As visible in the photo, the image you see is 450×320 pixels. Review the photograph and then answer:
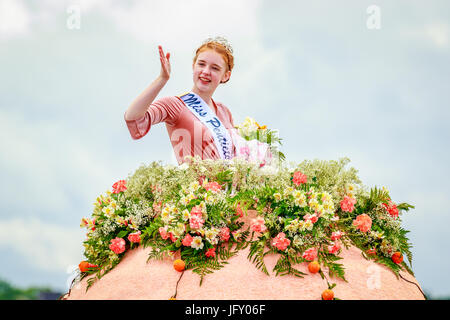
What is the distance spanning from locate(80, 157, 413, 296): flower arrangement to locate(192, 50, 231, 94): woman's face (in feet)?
3.40

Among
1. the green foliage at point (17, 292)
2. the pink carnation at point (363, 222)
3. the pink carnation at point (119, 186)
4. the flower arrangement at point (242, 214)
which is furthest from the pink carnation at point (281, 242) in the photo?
the green foliage at point (17, 292)

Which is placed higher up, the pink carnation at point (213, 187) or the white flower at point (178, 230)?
the pink carnation at point (213, 187)

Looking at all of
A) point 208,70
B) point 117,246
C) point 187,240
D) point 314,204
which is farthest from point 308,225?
point 208,70

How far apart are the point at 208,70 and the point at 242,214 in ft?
6.16

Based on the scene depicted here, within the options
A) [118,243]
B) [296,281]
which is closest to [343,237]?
[296,281]

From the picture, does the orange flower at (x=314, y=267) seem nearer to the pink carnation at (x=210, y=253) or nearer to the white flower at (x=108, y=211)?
the pink carnation at (x=210, y=253)

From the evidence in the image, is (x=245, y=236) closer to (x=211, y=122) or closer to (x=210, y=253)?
(x=210, y=253)

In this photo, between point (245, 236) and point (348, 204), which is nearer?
point (245, 236)

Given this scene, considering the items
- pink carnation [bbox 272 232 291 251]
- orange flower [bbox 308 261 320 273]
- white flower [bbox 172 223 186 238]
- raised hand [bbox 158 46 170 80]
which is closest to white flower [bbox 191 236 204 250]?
white flower [bbox 172 223 186 238]

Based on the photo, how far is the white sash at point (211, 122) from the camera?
4.41 meters

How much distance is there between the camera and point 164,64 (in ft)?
11.9

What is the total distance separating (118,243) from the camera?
368 centimetres

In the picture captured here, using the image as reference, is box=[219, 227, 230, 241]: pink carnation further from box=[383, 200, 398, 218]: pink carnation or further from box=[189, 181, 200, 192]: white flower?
box=[383, 200, 398, 218]: pink carnation
